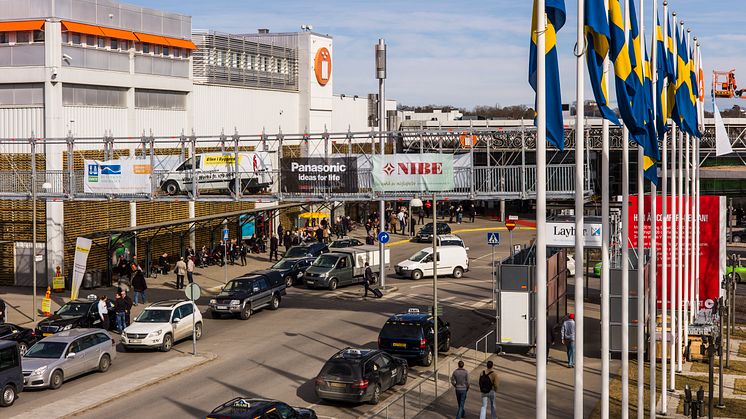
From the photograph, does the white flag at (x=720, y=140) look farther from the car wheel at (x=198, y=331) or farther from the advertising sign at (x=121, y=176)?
the advertising sign at (x=121, y=176)

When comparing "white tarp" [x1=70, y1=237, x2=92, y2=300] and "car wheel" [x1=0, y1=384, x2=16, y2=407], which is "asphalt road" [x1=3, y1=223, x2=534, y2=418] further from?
"white tarp" [x1=70, y1=237, x2=92, y2=300]

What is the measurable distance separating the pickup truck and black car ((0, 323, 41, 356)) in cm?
1614

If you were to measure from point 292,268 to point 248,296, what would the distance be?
10.1m

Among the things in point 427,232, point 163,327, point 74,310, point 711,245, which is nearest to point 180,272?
point 74,310

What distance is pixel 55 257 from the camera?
155ft

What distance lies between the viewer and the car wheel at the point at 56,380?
27.7 meters

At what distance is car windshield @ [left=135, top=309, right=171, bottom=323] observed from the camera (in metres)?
33.3

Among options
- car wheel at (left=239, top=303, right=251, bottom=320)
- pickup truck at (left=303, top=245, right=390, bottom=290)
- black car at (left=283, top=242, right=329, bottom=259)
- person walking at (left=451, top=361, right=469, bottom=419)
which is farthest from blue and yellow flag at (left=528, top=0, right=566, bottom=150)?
black car at (left=283, top=242, right=329, bottom=259)

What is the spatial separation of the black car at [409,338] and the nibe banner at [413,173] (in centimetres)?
711

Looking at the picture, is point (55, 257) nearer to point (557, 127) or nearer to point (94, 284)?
point (94, 284)

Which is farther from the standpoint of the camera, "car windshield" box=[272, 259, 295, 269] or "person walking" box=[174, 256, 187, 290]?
"car windshield" box=[272, 259, 295, 269]

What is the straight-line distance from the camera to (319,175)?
39.0 metres

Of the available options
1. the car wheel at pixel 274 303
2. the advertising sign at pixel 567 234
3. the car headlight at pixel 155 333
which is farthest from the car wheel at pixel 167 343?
the advertising sign at pixel 567 234

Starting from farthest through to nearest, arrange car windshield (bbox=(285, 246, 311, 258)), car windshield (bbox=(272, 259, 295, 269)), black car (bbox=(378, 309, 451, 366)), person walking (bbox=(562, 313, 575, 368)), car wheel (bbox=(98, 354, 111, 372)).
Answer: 1. car windshield (bbox=(285, 246, 311, 258))
2. car windshield (bbox=(272, 259, 295, 269))
3. black car (bbox=(378, 309, 451, 366))
4. person walking (bbox=(562, 313, 575, 368))
5. car wheel (bbox=(98, 354, 111, 372))
